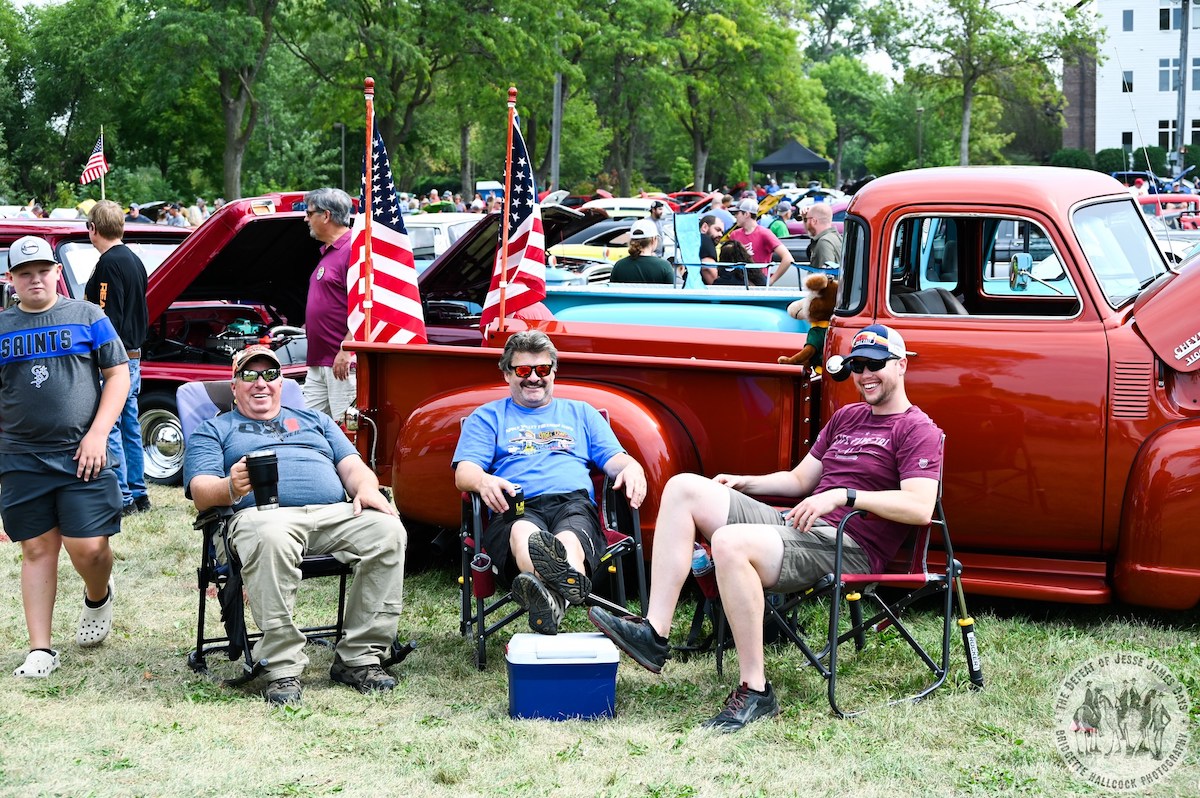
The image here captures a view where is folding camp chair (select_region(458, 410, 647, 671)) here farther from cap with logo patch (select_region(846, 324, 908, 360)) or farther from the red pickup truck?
cap with logo patch (select_region(846, 324, 908, 360))

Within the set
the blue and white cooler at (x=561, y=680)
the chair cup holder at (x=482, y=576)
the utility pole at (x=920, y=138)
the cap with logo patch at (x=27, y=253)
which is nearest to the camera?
the blue and white cooler at (x=561, y=680)

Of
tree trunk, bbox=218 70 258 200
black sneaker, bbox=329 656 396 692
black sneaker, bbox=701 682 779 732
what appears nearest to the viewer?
black sneaker, bbox=701 682 779 732

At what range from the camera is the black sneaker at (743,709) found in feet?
14.0

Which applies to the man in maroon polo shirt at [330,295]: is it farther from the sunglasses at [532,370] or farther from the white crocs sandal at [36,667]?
the white crocs sandal at [36,667]

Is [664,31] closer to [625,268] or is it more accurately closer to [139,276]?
[625,268]

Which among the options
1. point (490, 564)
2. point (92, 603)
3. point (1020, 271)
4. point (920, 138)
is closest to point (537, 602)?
point (490, 564)

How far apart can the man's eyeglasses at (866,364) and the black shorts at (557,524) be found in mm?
1182

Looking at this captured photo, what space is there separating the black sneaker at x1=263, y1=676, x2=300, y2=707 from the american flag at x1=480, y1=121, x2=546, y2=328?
2739 mm

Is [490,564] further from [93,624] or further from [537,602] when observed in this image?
[93,624]

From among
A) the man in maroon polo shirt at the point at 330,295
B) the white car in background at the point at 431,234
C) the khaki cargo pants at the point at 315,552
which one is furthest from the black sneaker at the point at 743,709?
the white car in background at the point at 431,234

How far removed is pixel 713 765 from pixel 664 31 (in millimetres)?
40816

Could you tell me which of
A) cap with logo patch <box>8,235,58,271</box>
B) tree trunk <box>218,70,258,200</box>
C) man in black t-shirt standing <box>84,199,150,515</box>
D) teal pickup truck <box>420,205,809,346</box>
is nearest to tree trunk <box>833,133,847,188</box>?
tree trunk <box>218,70,258,200</box>

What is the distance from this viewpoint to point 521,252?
6.98 meters

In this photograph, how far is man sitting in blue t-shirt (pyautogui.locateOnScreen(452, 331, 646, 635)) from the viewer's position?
4.95 m
